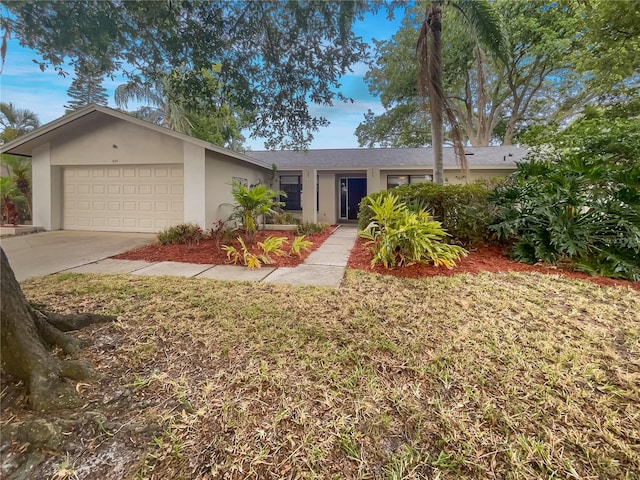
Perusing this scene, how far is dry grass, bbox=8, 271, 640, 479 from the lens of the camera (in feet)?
5.56

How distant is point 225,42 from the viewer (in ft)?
15.3

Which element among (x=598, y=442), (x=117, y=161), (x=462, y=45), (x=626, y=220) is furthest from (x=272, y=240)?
(x=462, y=45)

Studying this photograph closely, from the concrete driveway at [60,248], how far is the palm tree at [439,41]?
8.25m

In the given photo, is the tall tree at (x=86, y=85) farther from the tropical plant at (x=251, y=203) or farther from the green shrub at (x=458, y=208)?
the green shrub at (x=458, y=208)

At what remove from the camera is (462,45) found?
535 inches

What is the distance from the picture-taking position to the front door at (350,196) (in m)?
15.8

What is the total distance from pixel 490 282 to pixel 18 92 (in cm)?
739

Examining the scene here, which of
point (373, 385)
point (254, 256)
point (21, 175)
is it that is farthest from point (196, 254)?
point (21, 175)

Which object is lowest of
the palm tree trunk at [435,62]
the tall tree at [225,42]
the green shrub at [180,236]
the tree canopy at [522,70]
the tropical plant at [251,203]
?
the green shrub at [180,236]

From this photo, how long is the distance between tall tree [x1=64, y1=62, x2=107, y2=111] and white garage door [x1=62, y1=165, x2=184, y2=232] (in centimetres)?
314

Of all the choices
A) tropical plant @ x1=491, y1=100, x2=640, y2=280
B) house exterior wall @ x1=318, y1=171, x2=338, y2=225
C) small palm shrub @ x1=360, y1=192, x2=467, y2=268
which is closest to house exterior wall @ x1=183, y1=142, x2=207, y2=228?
small palm shrub @ x1=360, y1=192, x2=467, y2=268

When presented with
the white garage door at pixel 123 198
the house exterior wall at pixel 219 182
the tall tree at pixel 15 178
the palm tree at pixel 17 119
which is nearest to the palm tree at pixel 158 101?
the house exterior wall at pixel 219 182

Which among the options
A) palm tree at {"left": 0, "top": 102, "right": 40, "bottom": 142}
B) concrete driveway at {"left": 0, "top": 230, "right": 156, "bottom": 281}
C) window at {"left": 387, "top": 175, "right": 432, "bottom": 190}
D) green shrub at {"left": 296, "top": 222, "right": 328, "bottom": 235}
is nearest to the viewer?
concrete driveway at {"left": 0, "top": 230, "right": 156, "bottom": 281}

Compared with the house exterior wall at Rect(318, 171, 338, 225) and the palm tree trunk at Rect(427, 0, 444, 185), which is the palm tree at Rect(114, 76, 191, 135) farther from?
the house exterior wall at Rect(318, 171, 338, 225)
